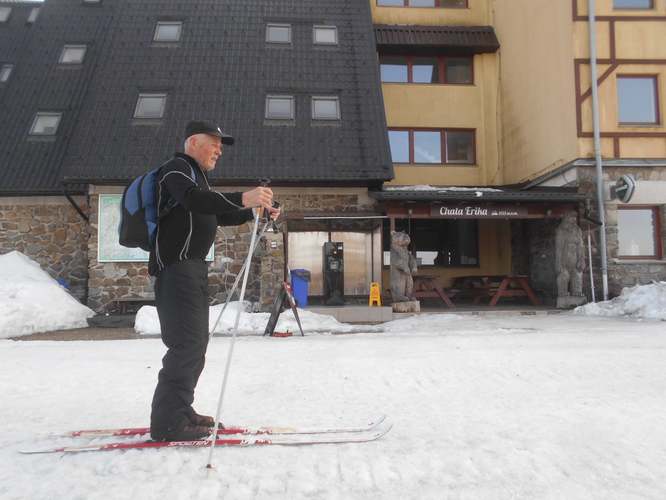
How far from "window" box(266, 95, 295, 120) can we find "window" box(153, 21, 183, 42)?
371cm

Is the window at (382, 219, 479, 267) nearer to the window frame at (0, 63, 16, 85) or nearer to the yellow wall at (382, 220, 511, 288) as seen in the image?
the yellow wall at (382, 220, 511, 288)

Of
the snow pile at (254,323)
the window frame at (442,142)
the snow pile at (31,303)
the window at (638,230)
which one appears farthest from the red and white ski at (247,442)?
the window frame at (442,142)

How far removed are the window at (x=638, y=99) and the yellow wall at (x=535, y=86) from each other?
1.29 metres

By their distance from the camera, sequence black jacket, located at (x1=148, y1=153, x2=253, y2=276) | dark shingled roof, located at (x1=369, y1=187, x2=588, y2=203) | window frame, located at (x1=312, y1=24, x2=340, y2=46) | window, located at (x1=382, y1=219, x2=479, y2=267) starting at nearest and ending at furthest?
black jacket, located at (x1=148, y1=153, x2=253, y2=276) < dark shingled roof, located at (x1=369, y1=187, x2=588, y2=203) < window frame, located at (x1=312, y1=24, x2=340, y2=46) < window, located at (x1=382, y1=219, x2=479, y2=267)

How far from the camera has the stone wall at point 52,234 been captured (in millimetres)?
12289

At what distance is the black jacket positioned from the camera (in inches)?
96.2

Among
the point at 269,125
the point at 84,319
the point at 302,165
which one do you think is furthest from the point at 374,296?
the point at 84,319

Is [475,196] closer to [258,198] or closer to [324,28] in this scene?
[324,28]

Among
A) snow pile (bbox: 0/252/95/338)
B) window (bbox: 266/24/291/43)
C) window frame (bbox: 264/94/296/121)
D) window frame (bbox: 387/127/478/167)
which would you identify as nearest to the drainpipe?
window frame (bbox: 387/127/478/167)

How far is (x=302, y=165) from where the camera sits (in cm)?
1162

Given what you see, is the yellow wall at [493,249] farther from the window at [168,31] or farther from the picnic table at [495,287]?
the window at [168,31]

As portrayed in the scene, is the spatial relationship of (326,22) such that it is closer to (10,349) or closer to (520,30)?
(520,30)

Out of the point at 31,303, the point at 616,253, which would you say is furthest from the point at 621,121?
the point at 31,303

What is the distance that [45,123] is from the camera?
13.9 m
